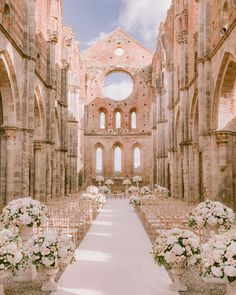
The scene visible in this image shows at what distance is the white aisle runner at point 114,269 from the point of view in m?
6.33

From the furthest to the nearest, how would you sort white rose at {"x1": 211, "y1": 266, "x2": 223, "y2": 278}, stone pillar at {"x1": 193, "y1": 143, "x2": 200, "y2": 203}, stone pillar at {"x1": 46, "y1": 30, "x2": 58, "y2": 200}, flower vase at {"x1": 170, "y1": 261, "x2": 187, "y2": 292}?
1. stone pillar at {"x1": 46, "y1": 30, "x2": 58, "y2": 200}
2. stone pillar at {"x1": 193, "y1": 143, "x2": 200, "y2": 203}
3. flower vase at {"x1": 170, "y1": 261, "x2": 187, "y2": 292}
4. white rose at {"x1": 211, "y1": 266, "x2": 223, "y2": 278}

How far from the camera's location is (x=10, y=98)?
16219 millimetres

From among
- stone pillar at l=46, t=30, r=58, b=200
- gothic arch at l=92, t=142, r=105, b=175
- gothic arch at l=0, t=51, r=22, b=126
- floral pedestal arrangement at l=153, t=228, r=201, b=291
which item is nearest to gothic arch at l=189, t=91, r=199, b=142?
stone pillar at l=46, t=30, r=58, b=200

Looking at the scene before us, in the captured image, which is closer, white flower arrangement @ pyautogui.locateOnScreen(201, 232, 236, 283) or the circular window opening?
white flower arrangement @ pyautogui.locateOnScreen(201, 232, 236, 283)

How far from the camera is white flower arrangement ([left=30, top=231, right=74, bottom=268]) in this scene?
6.04 metres

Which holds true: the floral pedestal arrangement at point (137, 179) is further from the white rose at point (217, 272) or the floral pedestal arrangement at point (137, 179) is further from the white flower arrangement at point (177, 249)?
the white rose at point (217, 272)

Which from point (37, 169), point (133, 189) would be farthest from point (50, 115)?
point (133, 189)

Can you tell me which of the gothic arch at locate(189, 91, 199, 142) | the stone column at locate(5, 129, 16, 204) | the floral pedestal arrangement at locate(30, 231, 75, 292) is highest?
the gothic arch at locate(189, 91, 199, 142)

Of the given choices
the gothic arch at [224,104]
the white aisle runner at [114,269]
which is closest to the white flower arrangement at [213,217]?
the white aisle runner at [114,269]

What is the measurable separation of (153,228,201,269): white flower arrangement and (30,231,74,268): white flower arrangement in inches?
61.7

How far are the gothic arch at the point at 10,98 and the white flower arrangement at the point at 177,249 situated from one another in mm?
11736

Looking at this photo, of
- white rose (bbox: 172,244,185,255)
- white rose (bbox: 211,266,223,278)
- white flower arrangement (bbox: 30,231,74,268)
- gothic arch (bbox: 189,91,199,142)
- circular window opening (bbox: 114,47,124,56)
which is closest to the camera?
white rose (bbox: 211,266,223,278)

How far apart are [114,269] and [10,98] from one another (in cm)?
1082

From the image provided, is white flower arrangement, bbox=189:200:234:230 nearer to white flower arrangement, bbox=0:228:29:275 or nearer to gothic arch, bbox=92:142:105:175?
white flower arrangement, bbox=0:228:29:275
